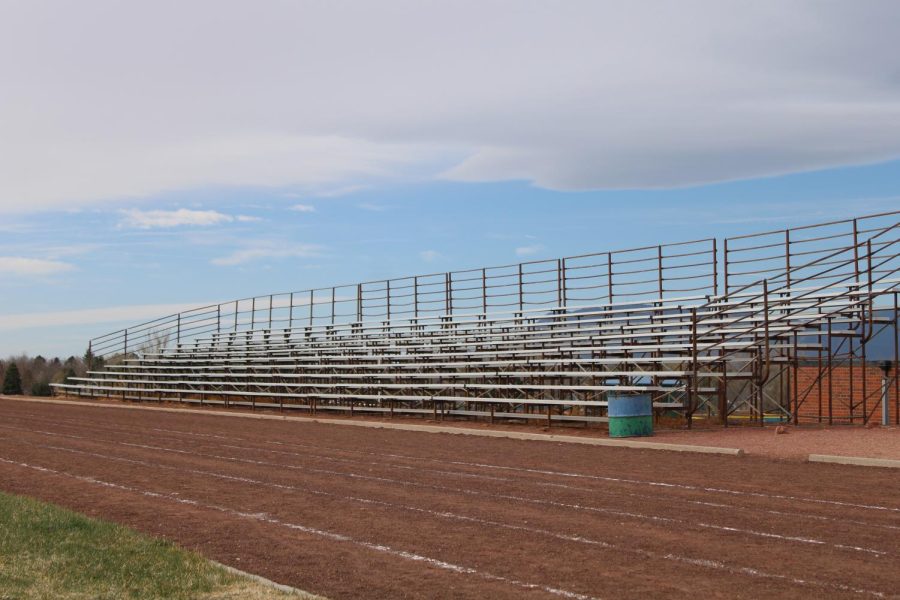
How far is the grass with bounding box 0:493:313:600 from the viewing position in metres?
7.18

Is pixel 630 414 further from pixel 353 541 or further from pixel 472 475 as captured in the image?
pixel 353 541

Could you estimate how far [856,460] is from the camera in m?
14.7

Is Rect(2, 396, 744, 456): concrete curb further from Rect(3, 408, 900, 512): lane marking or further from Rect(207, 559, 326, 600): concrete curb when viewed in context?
Rect(207, 559, 326, 600): concrete curb

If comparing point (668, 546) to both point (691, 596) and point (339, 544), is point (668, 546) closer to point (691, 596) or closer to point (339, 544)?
point (691, 596)

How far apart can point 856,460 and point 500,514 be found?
6.75 m

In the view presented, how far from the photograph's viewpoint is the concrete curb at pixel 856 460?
1418 centimetres

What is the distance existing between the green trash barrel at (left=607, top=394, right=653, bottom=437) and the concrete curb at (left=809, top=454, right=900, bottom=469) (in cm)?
491

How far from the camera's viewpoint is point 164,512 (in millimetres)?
11141

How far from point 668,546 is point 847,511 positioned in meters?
2.84

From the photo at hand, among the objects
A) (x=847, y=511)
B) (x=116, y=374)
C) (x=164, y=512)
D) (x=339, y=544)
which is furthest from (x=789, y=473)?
(x=116, y=374)

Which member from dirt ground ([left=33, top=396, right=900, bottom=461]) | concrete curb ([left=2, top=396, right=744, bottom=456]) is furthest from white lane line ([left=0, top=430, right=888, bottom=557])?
A: concrete curb ([left=2, top=396, right=744, bottom=456])

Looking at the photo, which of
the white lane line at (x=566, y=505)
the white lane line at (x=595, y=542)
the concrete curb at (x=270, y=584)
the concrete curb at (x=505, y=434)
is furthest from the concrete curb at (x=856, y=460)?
the concrete curb at (x=270, y=584)

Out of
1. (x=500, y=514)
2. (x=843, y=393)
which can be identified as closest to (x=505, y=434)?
(x=500, y=514)

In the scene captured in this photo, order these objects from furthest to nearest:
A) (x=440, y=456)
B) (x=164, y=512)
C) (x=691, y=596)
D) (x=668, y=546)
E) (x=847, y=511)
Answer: (x=440, y=456) → (x=164, y=512) → (x=847, y=511) → (x=668, y=546) → (x=691, y=596)
